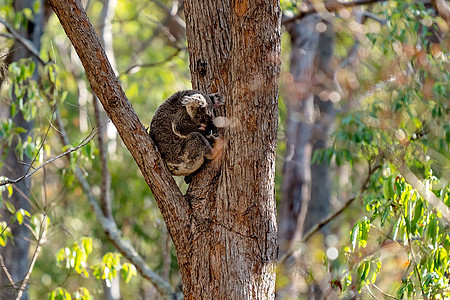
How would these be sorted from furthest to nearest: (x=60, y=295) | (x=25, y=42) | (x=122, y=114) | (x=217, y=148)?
1. (x=25, y=42)
2. (x=60, y=295)
3. (x=217, y=148)
4. (x=122, y=114)

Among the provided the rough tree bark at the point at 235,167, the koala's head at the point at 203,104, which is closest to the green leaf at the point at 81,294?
the rough tree bark at the point at 235,167

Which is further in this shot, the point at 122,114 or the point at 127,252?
the point at 127,252

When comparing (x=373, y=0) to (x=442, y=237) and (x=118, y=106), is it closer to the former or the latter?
(x=442, y=237)

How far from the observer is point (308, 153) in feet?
33.3

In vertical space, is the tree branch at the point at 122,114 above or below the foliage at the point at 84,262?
above

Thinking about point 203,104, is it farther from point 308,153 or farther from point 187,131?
point 308,153

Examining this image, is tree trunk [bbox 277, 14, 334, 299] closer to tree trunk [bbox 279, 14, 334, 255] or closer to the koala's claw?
tree trunk [bbox 279, 14, 334, 255]

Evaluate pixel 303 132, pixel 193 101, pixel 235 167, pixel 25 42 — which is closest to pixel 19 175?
pixel 25 42

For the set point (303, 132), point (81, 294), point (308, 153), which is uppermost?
point (81, 294)

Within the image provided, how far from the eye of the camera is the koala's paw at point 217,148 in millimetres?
3546

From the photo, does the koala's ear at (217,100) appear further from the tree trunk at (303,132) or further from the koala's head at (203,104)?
the tree trunk at (303,132)

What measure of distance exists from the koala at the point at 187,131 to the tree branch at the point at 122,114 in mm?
451

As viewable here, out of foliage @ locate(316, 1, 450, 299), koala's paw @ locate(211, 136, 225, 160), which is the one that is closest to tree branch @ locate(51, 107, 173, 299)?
foliage @ locate(316, 1, 450, 299)

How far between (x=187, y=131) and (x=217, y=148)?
0.57m
